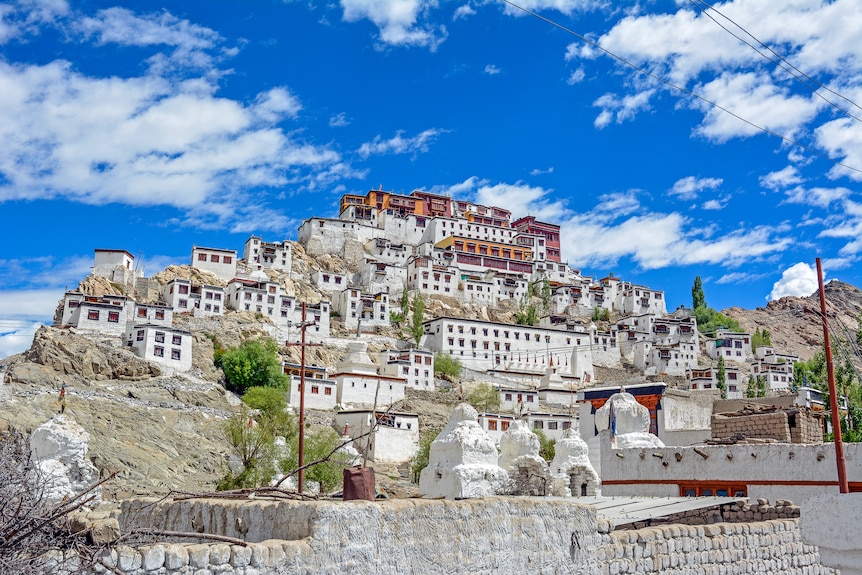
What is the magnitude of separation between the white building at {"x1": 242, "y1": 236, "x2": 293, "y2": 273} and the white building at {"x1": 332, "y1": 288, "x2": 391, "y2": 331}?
800 cm

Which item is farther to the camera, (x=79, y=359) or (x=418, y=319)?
(x=418, y=319)

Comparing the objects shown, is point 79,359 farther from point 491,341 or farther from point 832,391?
point 832,391

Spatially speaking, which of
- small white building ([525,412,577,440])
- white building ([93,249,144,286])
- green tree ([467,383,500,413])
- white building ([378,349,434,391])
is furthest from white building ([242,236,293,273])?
small white building ([525,412,577,440])

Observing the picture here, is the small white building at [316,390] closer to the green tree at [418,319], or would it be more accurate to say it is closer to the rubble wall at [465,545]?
the green tree at [418,319]

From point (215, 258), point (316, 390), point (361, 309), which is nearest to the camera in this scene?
point (316, 390)

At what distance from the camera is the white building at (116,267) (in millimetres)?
78000

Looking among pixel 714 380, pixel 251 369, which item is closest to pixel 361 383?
pixel 251 369

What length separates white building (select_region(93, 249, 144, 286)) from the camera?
7800 centimetres

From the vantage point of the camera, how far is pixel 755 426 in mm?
20406

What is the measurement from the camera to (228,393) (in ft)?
197

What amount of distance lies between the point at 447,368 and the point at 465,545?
69.3 m

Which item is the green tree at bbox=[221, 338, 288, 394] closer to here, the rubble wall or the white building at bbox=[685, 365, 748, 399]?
the white building at bbox=[685, 365, 748, 399]

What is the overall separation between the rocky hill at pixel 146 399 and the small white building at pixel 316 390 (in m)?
2.59

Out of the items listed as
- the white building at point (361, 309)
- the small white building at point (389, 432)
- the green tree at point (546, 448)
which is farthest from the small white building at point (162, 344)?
the green tree at point (546, 448)
